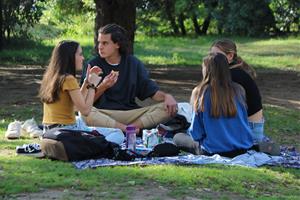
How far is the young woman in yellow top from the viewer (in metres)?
6.89

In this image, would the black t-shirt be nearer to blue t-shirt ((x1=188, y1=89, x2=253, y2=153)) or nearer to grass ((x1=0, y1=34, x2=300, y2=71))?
blue t-shirt ((x1=188, y1=89, x2=253, y2=153))

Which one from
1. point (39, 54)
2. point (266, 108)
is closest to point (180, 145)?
point (266, 108)

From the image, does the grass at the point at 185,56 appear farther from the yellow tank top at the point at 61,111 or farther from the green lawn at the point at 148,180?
the green lawn at the point at 148,180

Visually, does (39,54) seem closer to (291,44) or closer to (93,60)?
(291,44)

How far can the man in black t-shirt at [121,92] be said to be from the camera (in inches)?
314

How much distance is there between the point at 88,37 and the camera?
3750 centimetres

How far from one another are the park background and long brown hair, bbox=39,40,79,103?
72cm

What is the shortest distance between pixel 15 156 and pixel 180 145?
1.76 meters

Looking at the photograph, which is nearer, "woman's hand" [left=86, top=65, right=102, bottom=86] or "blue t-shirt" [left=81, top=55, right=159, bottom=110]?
"woman's hand" [left=86, top=65, right=102, bottom=86]

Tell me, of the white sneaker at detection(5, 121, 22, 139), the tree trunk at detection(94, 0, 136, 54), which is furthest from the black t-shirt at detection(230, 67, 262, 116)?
the tree trunk at detection(94, 0, 136, 54)

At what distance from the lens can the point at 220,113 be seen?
6680 mm

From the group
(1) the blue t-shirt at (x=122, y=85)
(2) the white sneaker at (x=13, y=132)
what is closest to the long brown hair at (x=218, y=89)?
(1) the blue t-shirt at (x=122, y=85)

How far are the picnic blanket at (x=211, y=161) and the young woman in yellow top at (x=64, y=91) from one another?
2.33 feet

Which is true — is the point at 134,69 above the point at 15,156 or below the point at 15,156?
above
